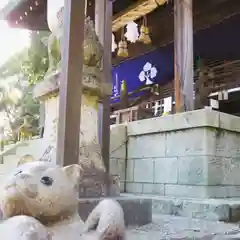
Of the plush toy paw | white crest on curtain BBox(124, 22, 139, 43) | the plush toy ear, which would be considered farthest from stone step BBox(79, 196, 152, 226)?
white crest on curtain BBox(124, 22, 139, 43)

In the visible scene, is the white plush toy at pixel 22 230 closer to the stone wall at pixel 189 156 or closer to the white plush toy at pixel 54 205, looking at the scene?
the white plush toy at pixel 54 205

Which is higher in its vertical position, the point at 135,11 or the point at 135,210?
the point at 135,11

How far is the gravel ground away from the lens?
104 inches

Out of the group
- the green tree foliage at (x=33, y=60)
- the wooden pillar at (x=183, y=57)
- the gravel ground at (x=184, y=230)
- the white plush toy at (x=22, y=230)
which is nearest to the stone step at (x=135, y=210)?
the gravel ground at (x=184, y=230)

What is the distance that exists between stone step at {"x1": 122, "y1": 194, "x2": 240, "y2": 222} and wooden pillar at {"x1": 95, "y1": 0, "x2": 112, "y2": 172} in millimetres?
690

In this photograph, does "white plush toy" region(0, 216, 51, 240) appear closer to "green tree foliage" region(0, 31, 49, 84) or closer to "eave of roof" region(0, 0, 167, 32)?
"green tree foliage" region(0, 31, 49, 84)

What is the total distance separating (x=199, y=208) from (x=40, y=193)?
242 cm

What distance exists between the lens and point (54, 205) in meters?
1.90

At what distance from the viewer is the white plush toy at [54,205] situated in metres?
1.81

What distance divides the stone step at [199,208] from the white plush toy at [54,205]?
178 cm

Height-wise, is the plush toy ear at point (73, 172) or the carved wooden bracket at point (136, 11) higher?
the carved wooden bracket at point (136, 11)

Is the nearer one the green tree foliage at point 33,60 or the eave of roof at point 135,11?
the green tree foliage at point 33,60

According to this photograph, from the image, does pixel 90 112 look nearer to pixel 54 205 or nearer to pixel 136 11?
pixel 54 205

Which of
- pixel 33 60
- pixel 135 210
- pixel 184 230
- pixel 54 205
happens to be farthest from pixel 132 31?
pixel 54 205
